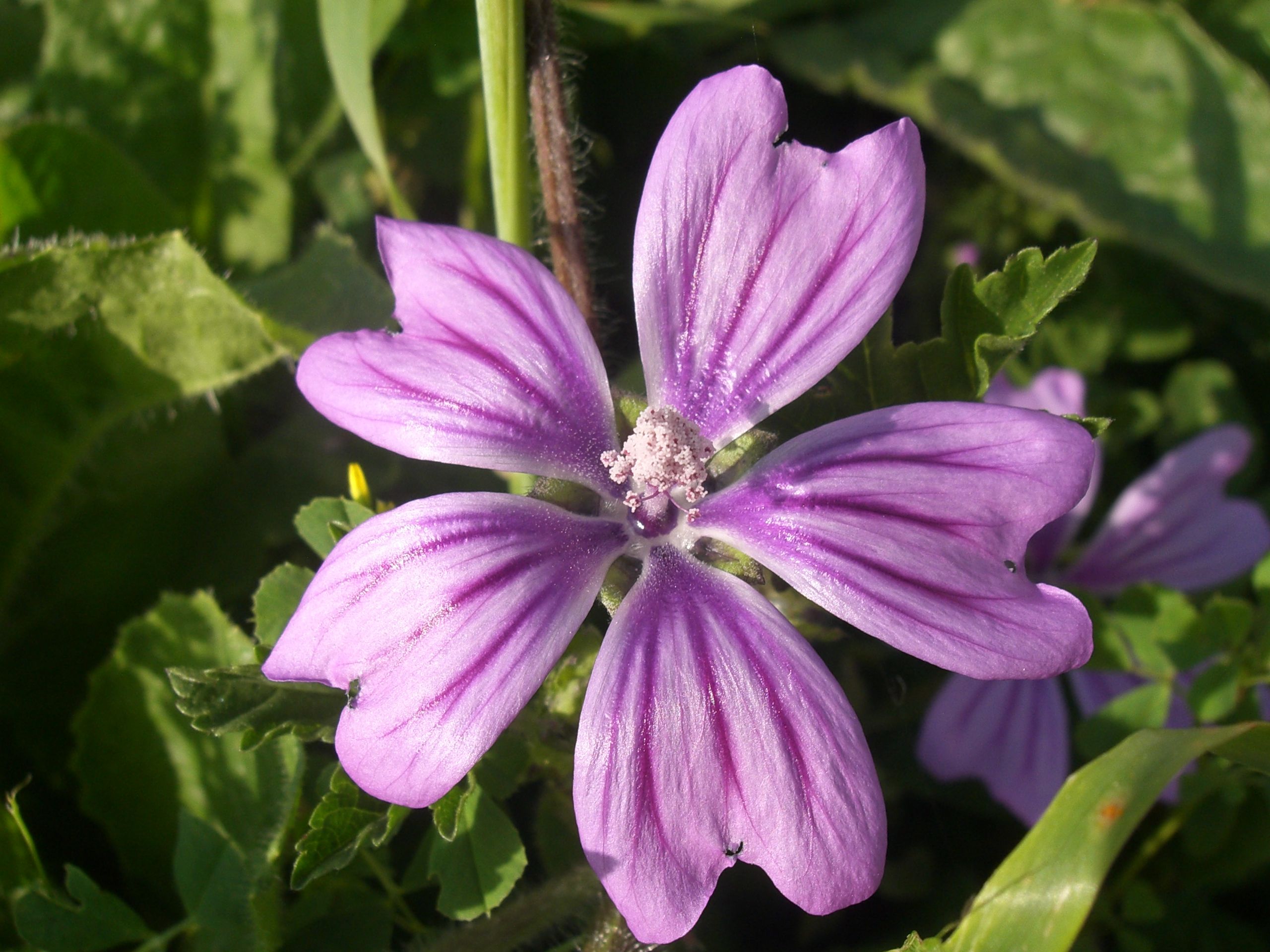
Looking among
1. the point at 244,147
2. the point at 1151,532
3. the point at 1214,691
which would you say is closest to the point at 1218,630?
the point at 1214,691

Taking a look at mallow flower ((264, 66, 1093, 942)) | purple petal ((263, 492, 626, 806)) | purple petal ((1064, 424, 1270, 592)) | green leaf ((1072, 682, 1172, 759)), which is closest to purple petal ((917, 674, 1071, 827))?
green leaf ((1072, 682, 1172, 759))

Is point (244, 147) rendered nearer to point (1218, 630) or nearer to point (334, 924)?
point (334, 924)

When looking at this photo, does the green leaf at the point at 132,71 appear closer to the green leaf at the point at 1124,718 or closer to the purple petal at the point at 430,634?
the purple petal at the point at 430,634

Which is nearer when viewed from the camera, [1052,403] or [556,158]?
[556,158]

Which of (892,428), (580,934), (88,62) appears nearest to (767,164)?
(892,428)

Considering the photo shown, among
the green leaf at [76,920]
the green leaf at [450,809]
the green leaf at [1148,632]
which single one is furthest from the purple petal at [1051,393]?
the green leaf at [76,920]

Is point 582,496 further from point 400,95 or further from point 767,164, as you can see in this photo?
point 400,95
